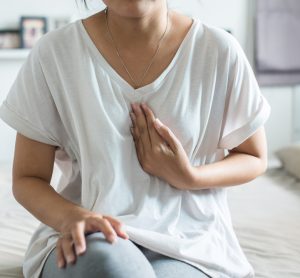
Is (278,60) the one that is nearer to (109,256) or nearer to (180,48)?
(180,48)

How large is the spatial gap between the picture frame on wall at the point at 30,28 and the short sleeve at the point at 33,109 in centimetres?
140

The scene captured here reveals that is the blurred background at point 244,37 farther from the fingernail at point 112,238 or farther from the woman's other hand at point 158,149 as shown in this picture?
the fingernail at point 112,238

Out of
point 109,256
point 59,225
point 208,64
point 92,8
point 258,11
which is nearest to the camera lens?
point 109,256

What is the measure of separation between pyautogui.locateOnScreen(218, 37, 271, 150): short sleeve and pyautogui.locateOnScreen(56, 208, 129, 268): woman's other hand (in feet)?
1.04

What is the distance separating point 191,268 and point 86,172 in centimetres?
26

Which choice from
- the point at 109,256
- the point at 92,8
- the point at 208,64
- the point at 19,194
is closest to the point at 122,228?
the point at 109,256

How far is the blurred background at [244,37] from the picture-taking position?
241 cm

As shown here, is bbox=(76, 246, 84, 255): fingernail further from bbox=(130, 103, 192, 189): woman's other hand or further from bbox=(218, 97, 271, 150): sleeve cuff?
bbox=(218, 97, 271, 150): sleeve cuff

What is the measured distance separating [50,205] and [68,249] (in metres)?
0.15

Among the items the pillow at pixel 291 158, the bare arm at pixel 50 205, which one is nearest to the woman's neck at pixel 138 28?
the bare arm at pixel 50 205

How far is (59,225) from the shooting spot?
962 mm

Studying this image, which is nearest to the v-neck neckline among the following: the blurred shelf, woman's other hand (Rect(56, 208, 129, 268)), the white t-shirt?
the white t-shirt

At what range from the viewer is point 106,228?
880mm

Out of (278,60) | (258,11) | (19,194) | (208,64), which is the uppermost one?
(208,64)
